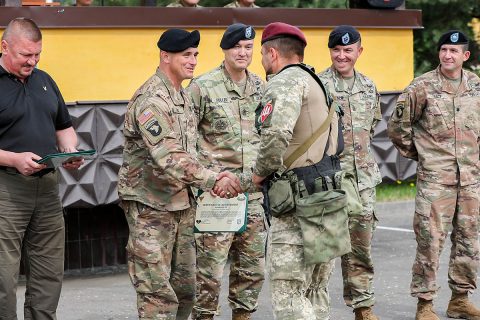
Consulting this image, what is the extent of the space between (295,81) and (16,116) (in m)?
1.70

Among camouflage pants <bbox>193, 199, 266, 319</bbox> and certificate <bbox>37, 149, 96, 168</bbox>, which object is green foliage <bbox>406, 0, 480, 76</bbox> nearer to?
camouflage pants <bbox>193, 199, 266, 319</bbox>

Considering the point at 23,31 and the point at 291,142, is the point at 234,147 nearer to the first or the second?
the point at 291,142

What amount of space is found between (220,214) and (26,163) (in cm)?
142

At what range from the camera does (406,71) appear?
11.3 meters

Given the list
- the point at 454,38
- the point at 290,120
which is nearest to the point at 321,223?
the point at 290,120

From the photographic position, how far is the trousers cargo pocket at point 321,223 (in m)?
5.99

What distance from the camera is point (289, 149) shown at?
19.9 feet

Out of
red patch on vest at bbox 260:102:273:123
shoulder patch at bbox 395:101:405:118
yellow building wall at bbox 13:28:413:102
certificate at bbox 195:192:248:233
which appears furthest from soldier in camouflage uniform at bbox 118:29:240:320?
yellow building wall at bbox 13:28:413:102

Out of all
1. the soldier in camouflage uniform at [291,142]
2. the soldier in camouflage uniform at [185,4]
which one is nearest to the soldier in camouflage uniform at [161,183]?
the soldier in camouflage uniform at [291,142]

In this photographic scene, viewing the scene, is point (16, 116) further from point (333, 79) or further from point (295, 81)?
point (333, 79)

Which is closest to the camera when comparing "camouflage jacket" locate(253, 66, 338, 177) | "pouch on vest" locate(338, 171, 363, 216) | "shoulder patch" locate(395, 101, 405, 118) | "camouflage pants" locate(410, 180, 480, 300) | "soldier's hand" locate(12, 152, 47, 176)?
"camouflage jacket" locate(253, 66, 338, 177)

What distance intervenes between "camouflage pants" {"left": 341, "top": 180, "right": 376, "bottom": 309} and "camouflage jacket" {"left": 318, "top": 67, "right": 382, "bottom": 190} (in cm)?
14

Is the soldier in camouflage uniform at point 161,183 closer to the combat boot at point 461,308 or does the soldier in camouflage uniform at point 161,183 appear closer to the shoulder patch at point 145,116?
the shoulder patch at point 145,116

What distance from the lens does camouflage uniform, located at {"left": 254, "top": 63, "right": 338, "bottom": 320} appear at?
5859 millimetres
